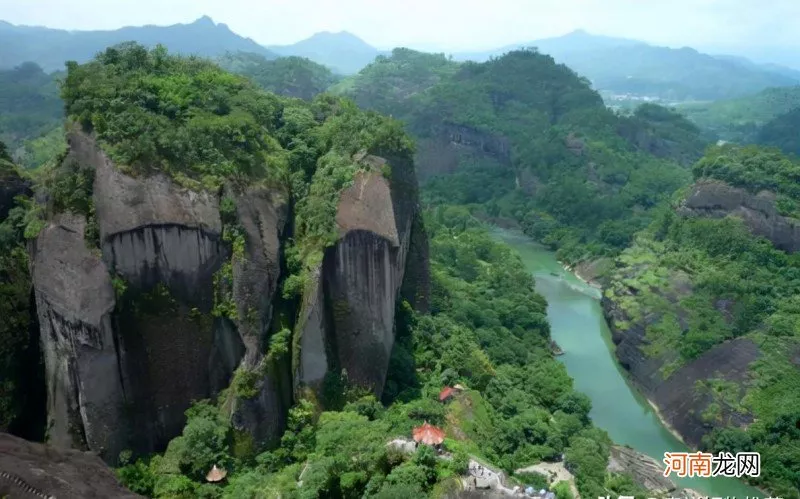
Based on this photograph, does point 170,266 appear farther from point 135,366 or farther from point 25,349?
point 25,349

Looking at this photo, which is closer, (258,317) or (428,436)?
(428,436)

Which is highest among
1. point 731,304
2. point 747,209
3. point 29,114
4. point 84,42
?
point 84,42

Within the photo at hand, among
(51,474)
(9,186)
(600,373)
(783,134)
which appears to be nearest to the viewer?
(51,474)

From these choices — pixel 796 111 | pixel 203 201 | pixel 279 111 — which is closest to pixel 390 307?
pixel 203 201

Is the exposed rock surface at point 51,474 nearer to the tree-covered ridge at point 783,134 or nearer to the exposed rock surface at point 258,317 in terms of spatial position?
the exposed rock surface at point 258,317

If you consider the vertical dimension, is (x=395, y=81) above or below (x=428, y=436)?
above

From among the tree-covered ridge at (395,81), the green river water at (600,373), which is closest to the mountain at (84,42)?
the tree-covered ridge at (395,81)

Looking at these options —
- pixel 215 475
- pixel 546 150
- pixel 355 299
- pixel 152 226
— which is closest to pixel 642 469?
pixel 355 299

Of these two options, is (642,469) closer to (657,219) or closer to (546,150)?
(657,219)
